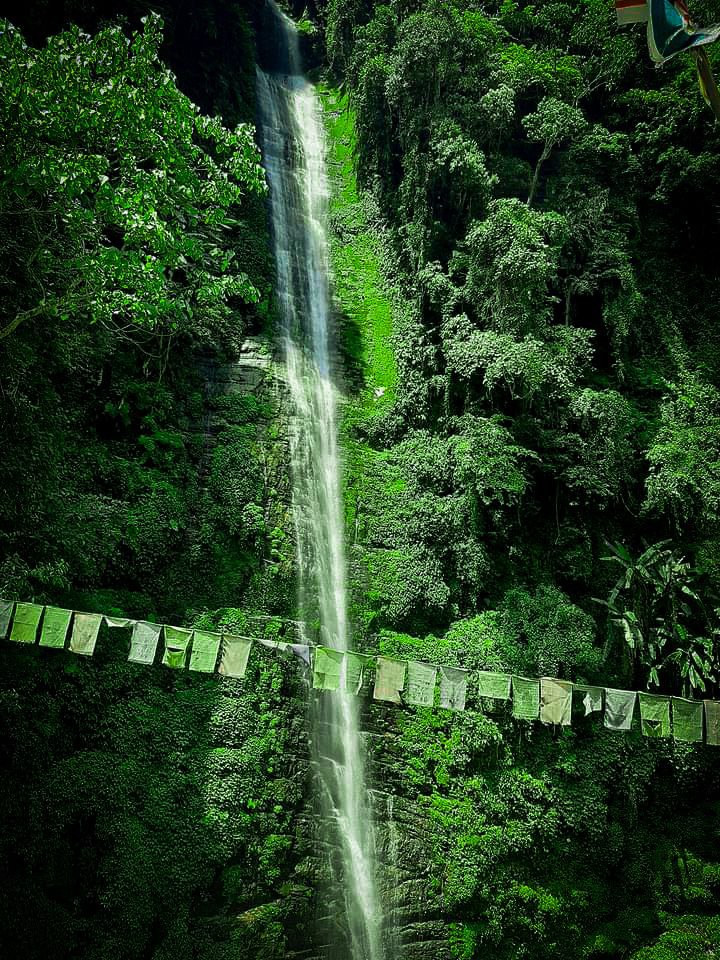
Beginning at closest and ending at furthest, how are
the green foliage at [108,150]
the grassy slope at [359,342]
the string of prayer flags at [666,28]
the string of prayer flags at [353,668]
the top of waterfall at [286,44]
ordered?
1. the string of prayer flags at [666,28]
2. the green foliage at [108,150]
3. the string of prayer flags at [353,668]
4. the grassy slope at [359,342]
5. the top of waterfall at [286,44]

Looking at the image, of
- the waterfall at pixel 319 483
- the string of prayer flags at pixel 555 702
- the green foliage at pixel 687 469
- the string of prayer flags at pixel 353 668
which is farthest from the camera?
the green foliage at pixel 687 469

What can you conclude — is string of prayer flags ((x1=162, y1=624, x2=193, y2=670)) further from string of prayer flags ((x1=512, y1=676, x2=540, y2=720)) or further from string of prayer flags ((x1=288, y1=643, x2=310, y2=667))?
string of prayer flags ((x1=512, y1=676, x2=540, y2=720))

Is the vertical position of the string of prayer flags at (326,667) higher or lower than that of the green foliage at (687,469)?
lower

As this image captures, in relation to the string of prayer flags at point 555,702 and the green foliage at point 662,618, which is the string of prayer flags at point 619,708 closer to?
the string of prayer flags at point 555,702

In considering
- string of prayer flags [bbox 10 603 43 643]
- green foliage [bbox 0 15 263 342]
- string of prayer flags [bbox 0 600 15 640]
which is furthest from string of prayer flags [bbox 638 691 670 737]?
green foliage [bbox 0 15 263 342]

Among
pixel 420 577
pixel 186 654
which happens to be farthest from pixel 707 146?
pixel 186 654

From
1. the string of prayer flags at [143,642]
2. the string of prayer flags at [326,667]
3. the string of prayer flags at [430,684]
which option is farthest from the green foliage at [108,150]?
the string of prayer flags at [326,667]

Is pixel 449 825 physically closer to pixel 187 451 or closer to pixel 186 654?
pixel 186 654

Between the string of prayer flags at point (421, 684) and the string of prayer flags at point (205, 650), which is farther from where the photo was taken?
the string of prayer flags at point (421, 684)
